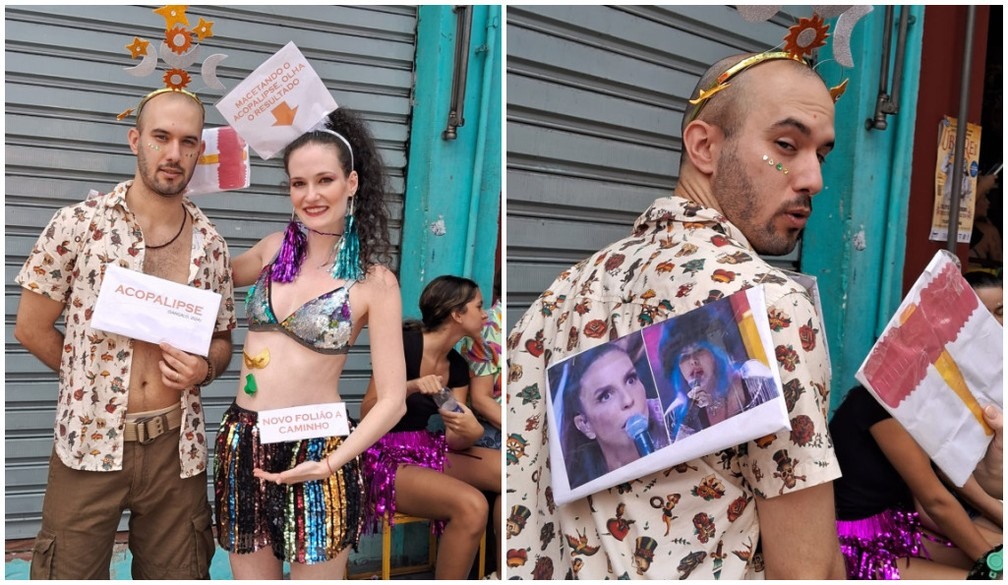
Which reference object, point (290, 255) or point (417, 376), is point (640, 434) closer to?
point (290, 255)

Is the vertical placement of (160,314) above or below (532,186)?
below

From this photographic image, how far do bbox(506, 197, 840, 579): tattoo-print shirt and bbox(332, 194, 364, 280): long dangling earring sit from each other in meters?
0.78

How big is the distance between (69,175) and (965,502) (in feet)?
13.4

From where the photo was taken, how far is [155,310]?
8.09 ft

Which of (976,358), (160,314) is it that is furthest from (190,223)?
(976,358)

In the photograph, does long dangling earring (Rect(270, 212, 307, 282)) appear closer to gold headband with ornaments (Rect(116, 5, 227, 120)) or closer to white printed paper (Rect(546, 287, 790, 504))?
gold headband with ornaments (Rect(116, 5, 227, 120))

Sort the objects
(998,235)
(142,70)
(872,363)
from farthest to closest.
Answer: (998,235)
(142,70)
(872,363)

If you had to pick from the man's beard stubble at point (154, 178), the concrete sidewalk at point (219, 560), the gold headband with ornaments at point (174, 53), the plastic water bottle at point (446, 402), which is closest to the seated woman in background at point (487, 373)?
the plastic water bottle at point (446, 402)

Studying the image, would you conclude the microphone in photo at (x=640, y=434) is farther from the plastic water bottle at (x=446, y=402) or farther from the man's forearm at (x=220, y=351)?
the plastic water bottle at (x=446, y=402)

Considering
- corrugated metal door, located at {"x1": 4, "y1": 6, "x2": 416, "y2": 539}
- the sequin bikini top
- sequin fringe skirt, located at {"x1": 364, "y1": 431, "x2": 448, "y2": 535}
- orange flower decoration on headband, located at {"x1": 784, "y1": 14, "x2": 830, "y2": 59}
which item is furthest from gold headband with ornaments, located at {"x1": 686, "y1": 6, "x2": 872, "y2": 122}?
sequin fringe skirt, located at {"x1": 364, "y1": 431, "x2": 448, "y2": 535}

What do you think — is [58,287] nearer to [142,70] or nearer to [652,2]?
[142,70]

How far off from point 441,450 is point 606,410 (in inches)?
81.4

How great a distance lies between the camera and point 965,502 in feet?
10.5

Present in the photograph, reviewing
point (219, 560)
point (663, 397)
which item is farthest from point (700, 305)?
point (219, 560)
